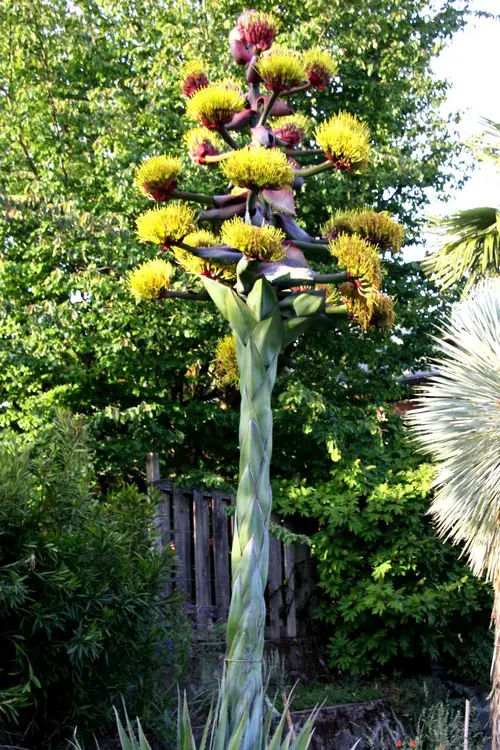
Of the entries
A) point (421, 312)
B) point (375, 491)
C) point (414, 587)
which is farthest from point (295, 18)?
point (414, 587)

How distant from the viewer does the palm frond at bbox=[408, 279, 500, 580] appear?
6754 mm

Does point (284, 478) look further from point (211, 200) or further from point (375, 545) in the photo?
point (211, 200)

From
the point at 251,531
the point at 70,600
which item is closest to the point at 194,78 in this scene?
the point at 251,531

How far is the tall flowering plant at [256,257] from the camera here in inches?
135

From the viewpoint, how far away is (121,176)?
365 inches

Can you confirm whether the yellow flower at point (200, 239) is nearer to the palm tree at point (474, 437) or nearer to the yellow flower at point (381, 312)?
the yellow flower at point (381, 312)

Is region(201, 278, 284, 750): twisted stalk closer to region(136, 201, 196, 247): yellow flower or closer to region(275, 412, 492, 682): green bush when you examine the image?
region(136, 201, 196, 247): yellow flower

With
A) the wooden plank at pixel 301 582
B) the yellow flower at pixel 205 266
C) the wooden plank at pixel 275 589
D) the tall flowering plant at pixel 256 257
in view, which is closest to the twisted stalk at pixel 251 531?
the tall flowering plant at pixel 256 257

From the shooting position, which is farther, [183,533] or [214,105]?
[183,533]

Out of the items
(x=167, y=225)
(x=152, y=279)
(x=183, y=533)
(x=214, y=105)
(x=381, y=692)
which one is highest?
(x=214, y=105)

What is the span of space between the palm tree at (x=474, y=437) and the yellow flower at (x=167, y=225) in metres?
3.57

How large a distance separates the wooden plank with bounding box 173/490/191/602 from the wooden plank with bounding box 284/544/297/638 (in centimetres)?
153

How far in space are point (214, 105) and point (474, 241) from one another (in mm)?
4641

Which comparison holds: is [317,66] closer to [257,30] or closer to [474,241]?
[257,30]
